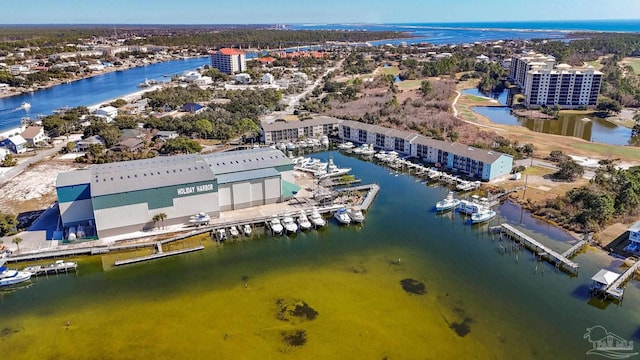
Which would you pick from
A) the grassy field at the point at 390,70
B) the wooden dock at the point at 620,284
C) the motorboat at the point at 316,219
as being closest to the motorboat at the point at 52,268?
the motorboat at the point at 316,219

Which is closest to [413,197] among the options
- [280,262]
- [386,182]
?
[386,182]

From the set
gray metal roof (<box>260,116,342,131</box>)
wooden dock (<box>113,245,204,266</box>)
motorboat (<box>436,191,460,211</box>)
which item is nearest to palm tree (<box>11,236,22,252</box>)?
wooden dock (<box>113,245,204,266</box>)

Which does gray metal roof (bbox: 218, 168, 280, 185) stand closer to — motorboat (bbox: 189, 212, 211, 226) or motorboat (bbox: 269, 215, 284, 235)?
motorboat (bbox: 189, 212, 211, 226)

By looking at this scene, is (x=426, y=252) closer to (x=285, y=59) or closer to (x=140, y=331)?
(x=140, y=331)

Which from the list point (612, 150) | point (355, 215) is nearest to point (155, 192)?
point (355, 215)

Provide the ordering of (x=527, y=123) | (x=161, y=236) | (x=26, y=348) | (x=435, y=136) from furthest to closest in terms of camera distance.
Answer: (x=527, y=123)
(x=435, y=136)
(x=161, y=236)
(x=26, y=348)

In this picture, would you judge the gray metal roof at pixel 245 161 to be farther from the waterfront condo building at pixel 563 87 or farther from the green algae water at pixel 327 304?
the waterfront condo building at pixel 563 87

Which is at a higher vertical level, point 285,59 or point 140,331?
point 285,59

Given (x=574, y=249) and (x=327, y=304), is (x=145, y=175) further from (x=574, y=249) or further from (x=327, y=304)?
(x=574, y=249)
